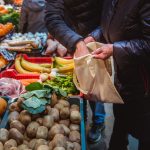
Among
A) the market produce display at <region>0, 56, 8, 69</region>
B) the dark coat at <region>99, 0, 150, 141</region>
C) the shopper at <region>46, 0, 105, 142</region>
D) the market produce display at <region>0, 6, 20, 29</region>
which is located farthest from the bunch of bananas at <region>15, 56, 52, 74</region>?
the market produce display at <region>0, 6, 20, 29</region>

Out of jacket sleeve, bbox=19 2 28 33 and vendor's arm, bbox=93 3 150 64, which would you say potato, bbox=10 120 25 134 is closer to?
vendor's arm, bbox=93 3 150 64

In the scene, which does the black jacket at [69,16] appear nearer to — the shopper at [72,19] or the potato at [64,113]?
the shopper at [72,19]

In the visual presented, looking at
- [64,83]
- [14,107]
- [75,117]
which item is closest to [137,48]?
[75,117]

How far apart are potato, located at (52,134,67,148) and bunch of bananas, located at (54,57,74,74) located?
1.34 metres

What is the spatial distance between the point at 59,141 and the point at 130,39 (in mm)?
813

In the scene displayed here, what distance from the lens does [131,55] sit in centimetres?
206

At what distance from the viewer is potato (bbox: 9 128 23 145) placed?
2.04 m

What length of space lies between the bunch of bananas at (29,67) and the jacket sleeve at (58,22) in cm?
92

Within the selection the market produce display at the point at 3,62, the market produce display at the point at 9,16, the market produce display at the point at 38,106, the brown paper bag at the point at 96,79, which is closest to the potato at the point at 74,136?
the market produce display at the point at 38,106

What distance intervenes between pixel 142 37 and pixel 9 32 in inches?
106

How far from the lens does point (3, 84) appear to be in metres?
2.94

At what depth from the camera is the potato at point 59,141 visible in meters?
1.95

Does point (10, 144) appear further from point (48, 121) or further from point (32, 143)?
point (48, 121)

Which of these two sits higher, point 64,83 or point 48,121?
point 48,121
